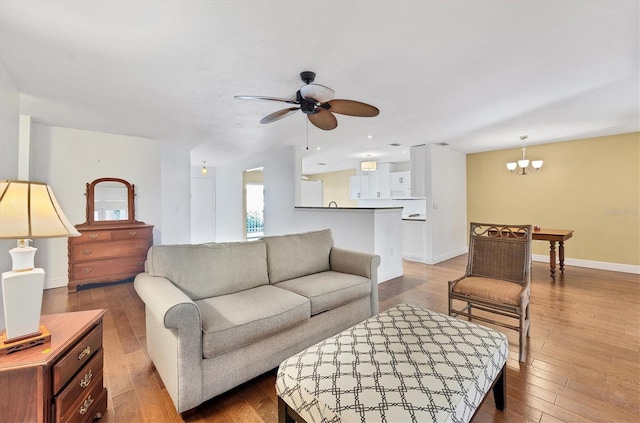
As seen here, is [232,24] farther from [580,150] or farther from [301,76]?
[580,150]

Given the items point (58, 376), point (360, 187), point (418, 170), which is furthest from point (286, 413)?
point (360, 187)

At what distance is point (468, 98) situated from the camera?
301 centimetres

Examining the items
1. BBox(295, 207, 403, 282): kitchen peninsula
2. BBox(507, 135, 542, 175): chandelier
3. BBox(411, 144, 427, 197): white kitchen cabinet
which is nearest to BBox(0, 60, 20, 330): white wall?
BBox(295, 207, 403, 282): kitchen peninsula

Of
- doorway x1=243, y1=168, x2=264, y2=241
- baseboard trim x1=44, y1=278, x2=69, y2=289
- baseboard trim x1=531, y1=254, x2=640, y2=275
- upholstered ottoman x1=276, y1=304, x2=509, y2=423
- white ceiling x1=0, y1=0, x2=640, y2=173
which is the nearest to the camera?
upholstered ottoman x1=276, y1=304, x2=509, y2=423

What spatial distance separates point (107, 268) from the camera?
392 cm

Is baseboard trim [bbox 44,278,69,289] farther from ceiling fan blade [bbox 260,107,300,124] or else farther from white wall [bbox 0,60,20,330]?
ceiling fan blade [bbox 260,107,300,124]

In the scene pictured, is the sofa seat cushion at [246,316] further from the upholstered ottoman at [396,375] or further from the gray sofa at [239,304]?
the upholstered ottoman at [396,375]

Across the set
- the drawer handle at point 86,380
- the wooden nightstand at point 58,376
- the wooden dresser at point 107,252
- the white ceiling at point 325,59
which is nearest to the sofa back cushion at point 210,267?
the wooden nightstand at point 58,376

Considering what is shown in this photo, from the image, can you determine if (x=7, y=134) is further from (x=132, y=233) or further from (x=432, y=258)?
(x=432, y=258)

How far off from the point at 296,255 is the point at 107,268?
307 cm

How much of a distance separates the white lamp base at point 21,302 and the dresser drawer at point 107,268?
3177 millimetres

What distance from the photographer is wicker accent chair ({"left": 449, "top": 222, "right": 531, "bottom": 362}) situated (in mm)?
2168

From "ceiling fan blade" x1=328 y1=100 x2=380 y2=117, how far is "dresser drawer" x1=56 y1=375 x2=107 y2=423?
239 centimetres

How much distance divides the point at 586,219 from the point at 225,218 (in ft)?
25.7
